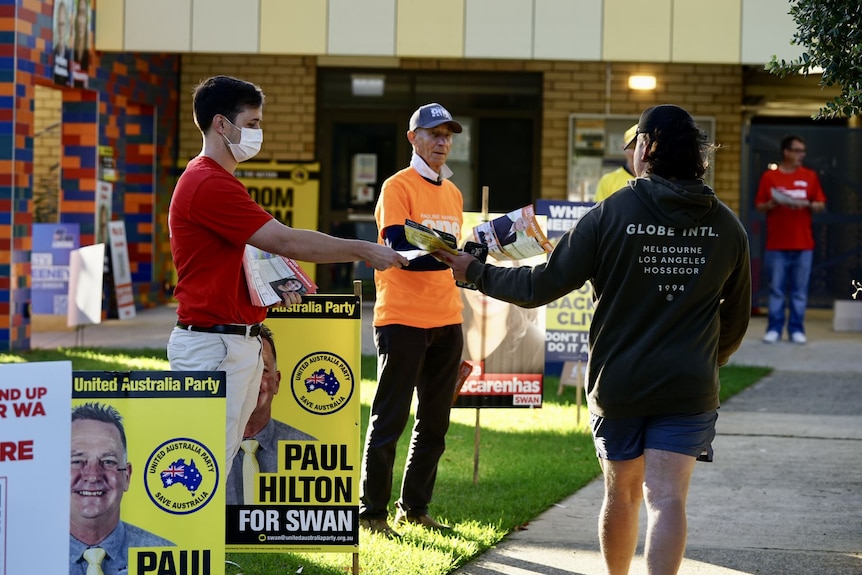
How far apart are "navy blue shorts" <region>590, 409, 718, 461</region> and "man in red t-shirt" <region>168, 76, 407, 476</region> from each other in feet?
3.52

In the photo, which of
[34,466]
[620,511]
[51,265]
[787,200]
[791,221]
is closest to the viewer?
[34,466]

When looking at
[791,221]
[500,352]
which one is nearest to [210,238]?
[500,352]

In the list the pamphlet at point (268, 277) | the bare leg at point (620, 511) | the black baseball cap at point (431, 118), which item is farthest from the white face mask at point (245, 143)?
the bare leg at point (620, 511)

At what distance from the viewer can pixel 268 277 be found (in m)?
4.95

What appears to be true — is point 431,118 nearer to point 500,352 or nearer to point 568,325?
point 500,352

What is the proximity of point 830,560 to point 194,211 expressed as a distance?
3.35 meters

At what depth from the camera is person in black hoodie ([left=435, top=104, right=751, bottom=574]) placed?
4.40 metres

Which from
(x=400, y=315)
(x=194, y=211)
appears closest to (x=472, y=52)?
(x=400, y=315)

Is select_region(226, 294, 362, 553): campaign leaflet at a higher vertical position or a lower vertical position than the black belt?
lower

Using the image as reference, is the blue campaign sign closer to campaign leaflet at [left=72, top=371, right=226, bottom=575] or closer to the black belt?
the black belt

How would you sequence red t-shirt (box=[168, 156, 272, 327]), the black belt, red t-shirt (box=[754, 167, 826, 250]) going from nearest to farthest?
red t-shirt (box=[168, 156, 272, 327]) → the black belt → red t-shirt (box=[754, 167, 826, 250])

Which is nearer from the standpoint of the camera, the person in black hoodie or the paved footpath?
the person in black hoodie

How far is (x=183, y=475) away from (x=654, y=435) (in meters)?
1.62

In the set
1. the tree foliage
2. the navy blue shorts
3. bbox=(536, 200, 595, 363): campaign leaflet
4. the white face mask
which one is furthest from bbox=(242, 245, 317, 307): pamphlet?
bbox=(536, 200, 595, 363): campaign leaflet
